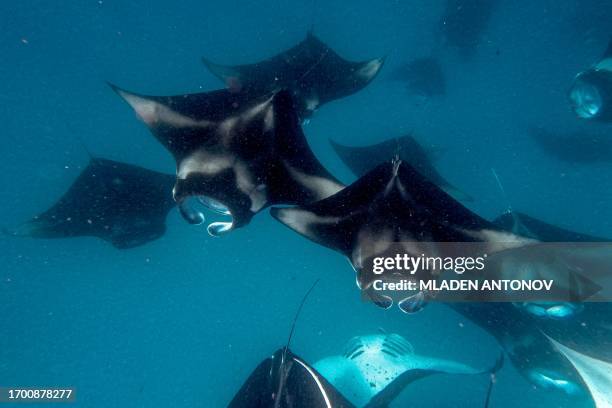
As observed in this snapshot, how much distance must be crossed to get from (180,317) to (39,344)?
10.4 metres

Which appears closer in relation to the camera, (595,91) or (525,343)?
(525,343)

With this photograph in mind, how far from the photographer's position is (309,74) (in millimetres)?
6832

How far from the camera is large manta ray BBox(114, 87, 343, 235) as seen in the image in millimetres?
3477

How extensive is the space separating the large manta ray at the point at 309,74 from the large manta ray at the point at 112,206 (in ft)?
7.37

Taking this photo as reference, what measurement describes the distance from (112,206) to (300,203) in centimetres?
460

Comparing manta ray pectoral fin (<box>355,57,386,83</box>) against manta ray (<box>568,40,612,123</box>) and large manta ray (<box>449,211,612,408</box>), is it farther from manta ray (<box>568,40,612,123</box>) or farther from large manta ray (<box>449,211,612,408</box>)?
manta ray (<box>568,40,612,123</box>)

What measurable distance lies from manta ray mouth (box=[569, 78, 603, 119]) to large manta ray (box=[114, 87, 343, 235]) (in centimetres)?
834

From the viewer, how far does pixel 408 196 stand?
3.04 meters

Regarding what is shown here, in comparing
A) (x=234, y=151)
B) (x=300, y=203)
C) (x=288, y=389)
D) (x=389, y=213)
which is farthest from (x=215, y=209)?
(x=288, y=389)

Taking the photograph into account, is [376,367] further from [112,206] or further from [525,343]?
[112,206]

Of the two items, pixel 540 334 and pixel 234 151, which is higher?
pixel 234 151

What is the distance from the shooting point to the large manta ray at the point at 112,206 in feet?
22.4

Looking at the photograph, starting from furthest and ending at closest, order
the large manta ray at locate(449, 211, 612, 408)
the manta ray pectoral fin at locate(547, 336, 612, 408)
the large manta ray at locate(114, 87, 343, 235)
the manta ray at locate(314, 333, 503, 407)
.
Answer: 1. the manta ray at locate(314, 333, 503, 407)
2. the large manta ray at locate(449, 211, 612, 408)
3. the manta ray pectoral fin at locate(547, 336, 612, 408)
4. the large manta ray at locate(114, 87, 343, 235)

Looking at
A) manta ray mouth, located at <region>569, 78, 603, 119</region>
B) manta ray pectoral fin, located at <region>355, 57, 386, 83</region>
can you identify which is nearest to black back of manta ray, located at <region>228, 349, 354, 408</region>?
manta ray pectoral fin, located at <region>355, 57, 386, 83</region>
